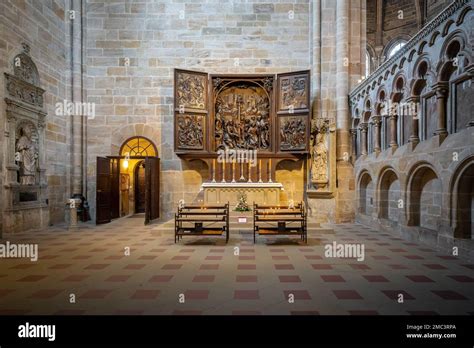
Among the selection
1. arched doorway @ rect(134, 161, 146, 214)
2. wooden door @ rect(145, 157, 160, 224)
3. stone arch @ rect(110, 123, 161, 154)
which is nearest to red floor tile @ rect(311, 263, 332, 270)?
wooden door @ rect(145, 157, 160, 224)

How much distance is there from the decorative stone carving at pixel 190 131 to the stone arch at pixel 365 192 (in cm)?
580

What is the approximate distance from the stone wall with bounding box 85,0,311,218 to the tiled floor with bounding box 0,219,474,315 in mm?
5759

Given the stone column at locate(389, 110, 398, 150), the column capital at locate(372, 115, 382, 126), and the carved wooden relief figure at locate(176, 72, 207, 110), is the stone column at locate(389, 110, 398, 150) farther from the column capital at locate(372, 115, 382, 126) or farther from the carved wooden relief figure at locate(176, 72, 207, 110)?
the carved wooden relief figure at locate(176, 72, 207, 110)

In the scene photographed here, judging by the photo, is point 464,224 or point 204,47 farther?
point 204,47

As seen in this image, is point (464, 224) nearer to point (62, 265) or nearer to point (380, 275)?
point (380, 275)

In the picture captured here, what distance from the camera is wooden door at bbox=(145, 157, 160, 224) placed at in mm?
10906

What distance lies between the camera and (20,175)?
9.43 metres

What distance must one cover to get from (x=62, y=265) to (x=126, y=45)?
975 centimetres

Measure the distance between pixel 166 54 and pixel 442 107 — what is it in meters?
9.90

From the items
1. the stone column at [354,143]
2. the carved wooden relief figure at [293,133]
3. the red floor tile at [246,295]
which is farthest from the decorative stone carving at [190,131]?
the red floor tile at [246,295]

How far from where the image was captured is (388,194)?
9422 mm

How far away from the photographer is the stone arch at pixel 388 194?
8.88 metres

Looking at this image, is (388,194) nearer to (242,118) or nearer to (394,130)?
(394,130)
